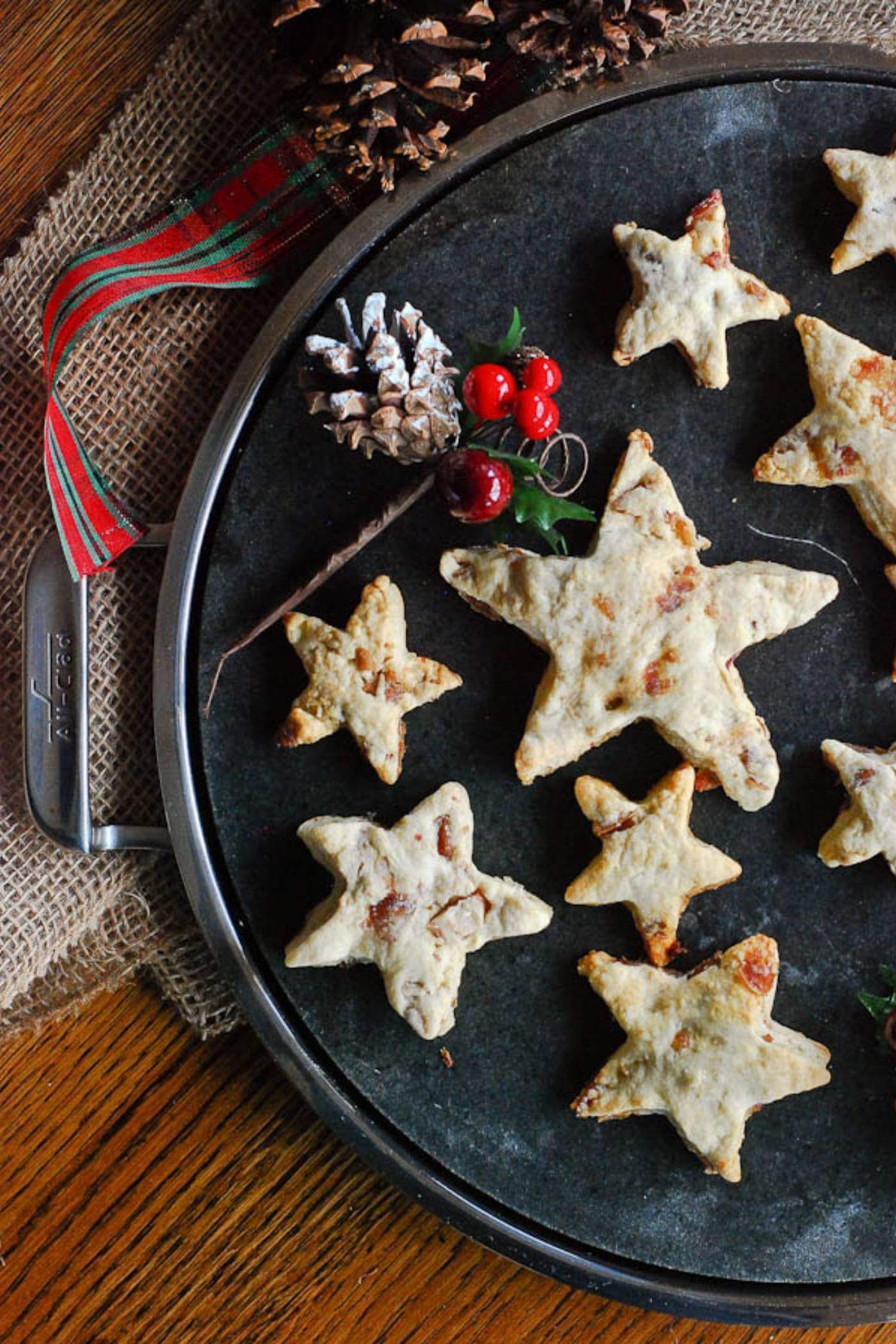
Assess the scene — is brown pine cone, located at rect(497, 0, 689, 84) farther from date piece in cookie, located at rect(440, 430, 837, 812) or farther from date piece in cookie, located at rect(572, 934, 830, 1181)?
date piece in cookie, located at rect(572, 934, 830, 1181)

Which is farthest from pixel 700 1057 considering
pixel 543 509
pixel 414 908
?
pixel 543 509


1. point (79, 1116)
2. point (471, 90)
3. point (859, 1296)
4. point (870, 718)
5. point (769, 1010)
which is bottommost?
point (859, 1296)

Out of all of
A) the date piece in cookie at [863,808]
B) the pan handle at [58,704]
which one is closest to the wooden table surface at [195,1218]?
the pan handle at [58,704]

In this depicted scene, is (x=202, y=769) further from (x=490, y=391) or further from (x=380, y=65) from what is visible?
(x=380, y=65)

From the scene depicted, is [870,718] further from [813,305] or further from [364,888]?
[364,888]

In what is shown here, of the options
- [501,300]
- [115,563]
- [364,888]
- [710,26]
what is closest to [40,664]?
[115,563]

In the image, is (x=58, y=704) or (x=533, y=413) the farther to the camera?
(x=58, y=704)
